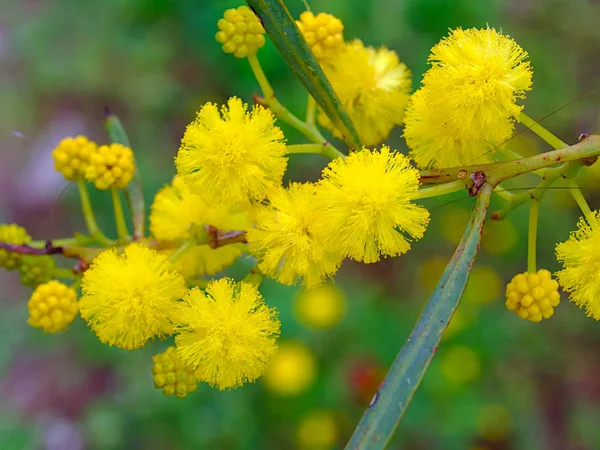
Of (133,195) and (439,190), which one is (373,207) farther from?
(133,195)

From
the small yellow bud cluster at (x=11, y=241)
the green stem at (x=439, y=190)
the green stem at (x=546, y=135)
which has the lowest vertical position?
the small yellow bud cluster at (x=11, y=241)

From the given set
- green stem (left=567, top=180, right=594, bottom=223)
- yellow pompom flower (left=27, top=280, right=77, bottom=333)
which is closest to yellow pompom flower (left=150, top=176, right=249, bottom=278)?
yellow pompom flower (left=27, top=280, right=77, bottom=333)

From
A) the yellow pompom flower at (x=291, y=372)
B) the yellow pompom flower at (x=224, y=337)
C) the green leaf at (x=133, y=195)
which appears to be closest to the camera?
the yellow pompom flower at (x=224, y=337)

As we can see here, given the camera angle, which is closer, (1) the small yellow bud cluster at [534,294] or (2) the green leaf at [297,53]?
(2) the green leaf at [297,53]

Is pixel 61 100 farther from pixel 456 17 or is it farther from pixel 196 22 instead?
pixel 456 17

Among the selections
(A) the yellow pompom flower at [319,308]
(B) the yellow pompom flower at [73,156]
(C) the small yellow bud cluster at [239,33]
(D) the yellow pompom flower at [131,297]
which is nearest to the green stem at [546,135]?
(C) the small yellow bud cluster at [239,33]

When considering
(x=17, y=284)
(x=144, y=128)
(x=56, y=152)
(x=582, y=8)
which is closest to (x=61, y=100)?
(x=144, y=128)

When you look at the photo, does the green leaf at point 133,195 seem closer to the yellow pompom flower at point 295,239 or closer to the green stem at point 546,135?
the yellow pompom flower at point 295,239
